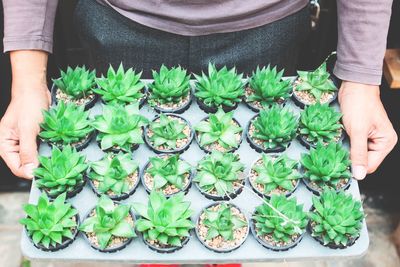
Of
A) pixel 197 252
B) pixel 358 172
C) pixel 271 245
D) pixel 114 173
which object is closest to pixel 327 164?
pixel 358 172

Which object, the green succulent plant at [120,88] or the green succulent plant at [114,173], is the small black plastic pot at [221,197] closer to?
the green succulent plant at [114,173]

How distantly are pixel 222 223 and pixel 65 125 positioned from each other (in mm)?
367

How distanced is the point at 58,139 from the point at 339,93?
598mm

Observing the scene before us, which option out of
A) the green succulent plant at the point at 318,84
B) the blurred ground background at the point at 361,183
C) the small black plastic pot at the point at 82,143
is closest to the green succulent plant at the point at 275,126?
the green succulent plant at the point at 318,84

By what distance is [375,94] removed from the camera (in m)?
1.13

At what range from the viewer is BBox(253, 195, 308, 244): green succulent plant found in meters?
0.95

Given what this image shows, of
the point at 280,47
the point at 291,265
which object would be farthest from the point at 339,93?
the point at 291,265

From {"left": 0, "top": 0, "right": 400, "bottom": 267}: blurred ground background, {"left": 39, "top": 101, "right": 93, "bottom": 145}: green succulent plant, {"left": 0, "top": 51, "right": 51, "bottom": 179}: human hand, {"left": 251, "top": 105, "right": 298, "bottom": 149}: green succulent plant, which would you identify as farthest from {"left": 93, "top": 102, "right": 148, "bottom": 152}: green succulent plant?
{"left": 0, "top": 0, "right": 400, "bottom": 267}: blurred ground background

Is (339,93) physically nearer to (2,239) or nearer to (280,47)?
(280,47)

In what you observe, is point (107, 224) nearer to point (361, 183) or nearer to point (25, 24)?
point (25, 24)

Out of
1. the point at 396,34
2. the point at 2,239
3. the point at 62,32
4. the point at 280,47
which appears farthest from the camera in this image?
the point at 2,239

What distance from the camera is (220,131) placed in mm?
1093

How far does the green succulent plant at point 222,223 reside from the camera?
3.14ft

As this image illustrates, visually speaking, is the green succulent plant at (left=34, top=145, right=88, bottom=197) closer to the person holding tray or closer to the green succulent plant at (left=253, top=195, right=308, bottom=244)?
the person holding tray
